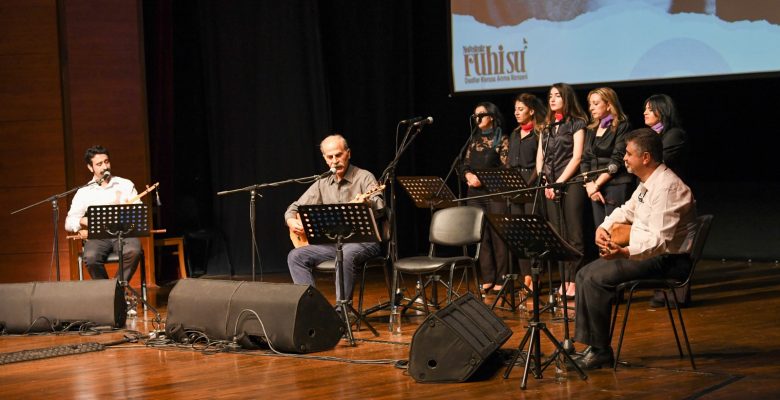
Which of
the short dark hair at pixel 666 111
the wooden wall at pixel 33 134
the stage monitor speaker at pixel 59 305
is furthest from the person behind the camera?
the wooden wall at pixel 33 134

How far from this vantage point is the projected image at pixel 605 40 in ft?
26.7

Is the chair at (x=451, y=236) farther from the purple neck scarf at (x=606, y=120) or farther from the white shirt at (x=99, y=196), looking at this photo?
the white shirt at (x=99, y=196)

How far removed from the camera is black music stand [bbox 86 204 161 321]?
7137 mm

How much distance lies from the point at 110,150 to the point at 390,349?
4600 millimetres

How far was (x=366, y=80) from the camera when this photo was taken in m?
Answer: 10.5

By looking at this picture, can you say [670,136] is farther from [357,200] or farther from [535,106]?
[357,200]

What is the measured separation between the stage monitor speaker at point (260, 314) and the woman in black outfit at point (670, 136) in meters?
2.47

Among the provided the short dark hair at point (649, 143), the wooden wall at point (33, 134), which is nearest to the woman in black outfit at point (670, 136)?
the short dark hair at point (649, 143)

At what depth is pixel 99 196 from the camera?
311 inches

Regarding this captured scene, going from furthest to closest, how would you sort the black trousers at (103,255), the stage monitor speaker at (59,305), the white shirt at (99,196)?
the white shirt at (99,196) → the black trousers at (103,255) → the stage monitor speaker at (59,305)

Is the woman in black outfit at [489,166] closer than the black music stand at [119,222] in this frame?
No

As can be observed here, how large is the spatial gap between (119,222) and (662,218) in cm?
400

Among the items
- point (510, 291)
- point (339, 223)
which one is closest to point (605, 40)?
point (510, 291)

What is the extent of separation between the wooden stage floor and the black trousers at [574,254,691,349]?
0.72 feet
